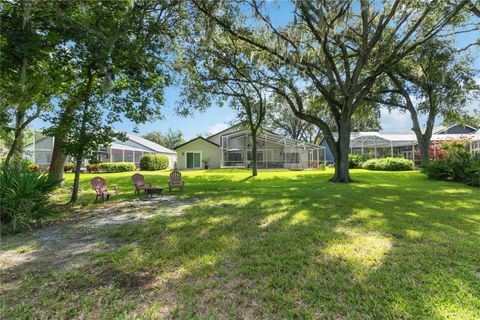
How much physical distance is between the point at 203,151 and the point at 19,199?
941 inches

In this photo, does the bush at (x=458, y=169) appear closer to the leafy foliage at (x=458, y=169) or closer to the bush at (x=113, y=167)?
the leafy foliage at (x=458, y=169)

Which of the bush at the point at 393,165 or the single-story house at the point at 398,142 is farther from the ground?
the single-story house at the point at 398,142

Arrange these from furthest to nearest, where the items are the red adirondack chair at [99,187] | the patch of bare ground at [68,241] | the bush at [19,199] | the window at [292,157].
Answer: the window at [292,157] < the red adirondack chair at [99,187] < the bush at [19,199] < the patch of bare ground at [68,241]

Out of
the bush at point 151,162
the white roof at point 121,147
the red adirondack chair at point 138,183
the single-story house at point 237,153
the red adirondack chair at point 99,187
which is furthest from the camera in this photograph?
the single-story house at point 237,153

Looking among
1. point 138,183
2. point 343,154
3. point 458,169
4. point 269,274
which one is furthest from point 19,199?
point 458,169

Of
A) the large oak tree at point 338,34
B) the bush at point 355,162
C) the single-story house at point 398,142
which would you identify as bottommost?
the bush at point 355,162

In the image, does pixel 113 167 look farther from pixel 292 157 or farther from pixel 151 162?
pixel 292 157

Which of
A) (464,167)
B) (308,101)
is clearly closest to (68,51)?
(308,101)

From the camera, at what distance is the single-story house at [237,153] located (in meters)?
27.6

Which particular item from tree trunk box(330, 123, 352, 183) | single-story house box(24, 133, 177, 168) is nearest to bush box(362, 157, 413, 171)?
tree trunk box(330, 123, 352, 183)

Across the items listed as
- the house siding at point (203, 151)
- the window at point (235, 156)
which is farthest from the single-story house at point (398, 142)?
the house siding at point (203, 151)

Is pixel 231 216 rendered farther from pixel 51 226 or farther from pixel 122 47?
pixel 122 47

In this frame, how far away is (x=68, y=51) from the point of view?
6941 mm

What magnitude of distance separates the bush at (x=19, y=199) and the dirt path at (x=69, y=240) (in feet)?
1.20
